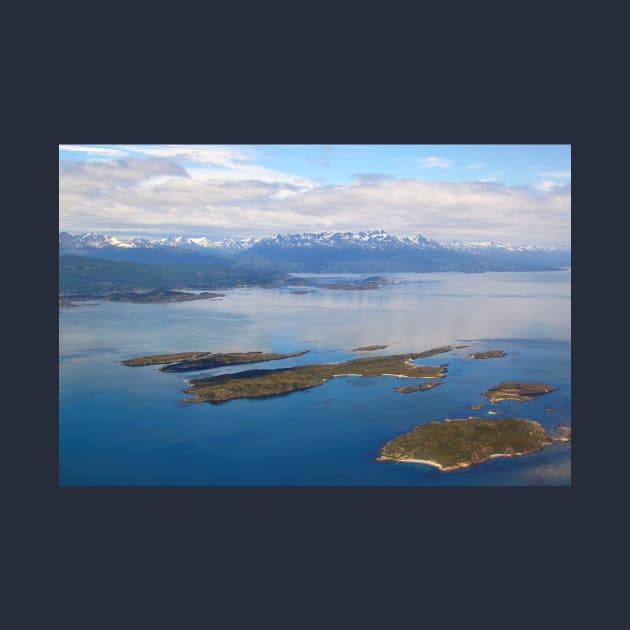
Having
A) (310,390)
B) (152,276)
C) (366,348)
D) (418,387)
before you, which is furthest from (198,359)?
(152,276)

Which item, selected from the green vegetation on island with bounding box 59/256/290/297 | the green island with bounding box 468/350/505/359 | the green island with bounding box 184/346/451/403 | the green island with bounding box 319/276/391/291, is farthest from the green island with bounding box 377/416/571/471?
the green vegetation on island with bounding box 59/256/290/297

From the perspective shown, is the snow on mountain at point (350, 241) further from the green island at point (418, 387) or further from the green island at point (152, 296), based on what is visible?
the green island at point (418, 387)

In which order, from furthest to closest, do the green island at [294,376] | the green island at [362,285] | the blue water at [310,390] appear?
the green island at [362,285] < the green island at [294,376] < the blue water at [310,390]

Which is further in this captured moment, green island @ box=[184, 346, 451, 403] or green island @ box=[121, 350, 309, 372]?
green island @ box=[121, 350, 309, 372]

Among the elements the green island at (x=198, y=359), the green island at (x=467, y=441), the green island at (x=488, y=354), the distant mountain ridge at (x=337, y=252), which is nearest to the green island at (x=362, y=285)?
the distant mountain ridge at (x=337, y=252)

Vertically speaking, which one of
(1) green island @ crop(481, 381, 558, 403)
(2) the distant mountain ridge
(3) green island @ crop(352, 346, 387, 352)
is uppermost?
(2) the distant mountain ridge

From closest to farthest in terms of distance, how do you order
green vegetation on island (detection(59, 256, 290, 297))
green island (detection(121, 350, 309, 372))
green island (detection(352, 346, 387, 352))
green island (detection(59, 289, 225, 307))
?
1. green island (detection(121, 350, 309, 372))
2. green vegetation on island (detection(59, 256, 290, 297))
3. green island (detection(352, 346, 387, 352))
4. green island (detection(59, 289, 225, 307))

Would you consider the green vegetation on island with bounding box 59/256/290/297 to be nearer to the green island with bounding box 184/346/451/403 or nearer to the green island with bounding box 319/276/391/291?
the green island with bounding box 319/276/391/291
